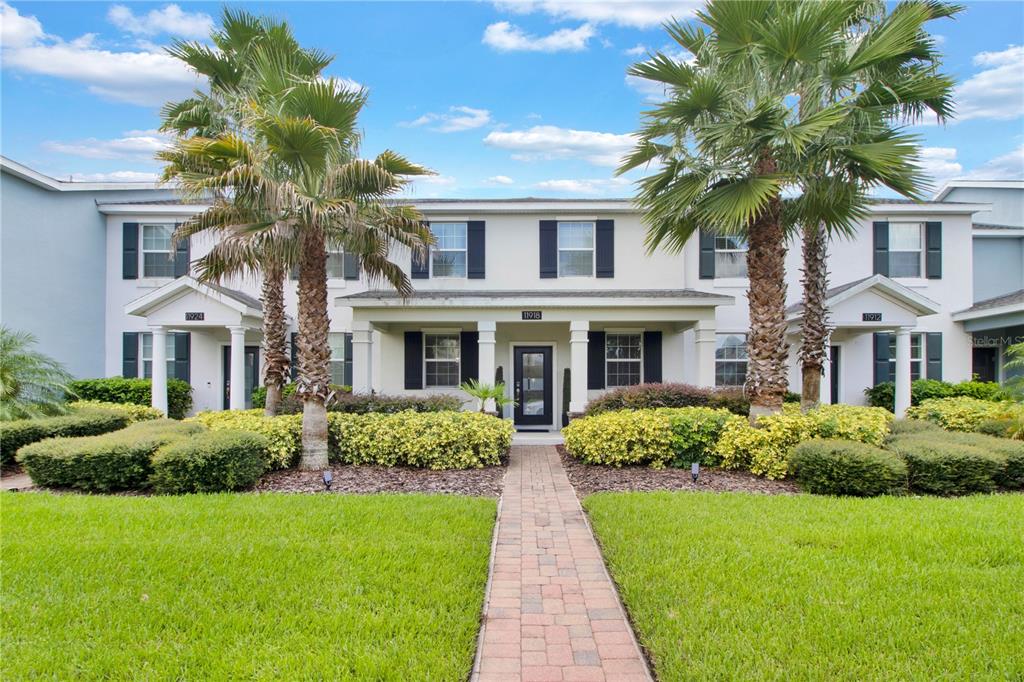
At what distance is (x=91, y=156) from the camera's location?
48.6ft

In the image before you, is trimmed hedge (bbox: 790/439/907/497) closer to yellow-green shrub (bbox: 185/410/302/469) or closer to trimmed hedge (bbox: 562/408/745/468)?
trimmed hedge (bbox: 562/408/745/468)

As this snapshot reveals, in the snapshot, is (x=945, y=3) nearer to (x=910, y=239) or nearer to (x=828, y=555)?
(x=910, y=239)

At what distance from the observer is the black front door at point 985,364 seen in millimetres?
15281

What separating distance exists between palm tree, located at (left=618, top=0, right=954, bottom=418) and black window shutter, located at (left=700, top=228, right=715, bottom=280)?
15.7 ft

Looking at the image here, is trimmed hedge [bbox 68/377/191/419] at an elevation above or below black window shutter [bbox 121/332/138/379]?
below

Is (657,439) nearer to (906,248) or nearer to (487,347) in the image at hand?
(487,347)

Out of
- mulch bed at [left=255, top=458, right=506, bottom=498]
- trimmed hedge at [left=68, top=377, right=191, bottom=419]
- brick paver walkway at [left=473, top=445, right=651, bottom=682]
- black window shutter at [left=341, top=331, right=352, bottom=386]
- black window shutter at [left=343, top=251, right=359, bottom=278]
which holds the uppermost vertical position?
black window shutter at [left=343, top=251, right=359, bottom=278]

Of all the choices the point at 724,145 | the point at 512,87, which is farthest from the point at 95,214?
the point at 724,145

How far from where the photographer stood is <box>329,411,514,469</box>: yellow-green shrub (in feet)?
29.6

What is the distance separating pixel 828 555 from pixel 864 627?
134 centimetres

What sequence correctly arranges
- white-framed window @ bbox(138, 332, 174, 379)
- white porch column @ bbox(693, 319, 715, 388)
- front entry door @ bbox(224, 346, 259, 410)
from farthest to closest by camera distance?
front entry door @ bbox(224, 346, 259, 410) < white-framed window @ bbox(138, 332, 174, 379) < white porch column @ bbox(693, 319, 715, 388)

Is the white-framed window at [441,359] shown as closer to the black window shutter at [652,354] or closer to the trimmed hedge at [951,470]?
the black window shutter at [652,354]

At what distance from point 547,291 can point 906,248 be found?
10.0m

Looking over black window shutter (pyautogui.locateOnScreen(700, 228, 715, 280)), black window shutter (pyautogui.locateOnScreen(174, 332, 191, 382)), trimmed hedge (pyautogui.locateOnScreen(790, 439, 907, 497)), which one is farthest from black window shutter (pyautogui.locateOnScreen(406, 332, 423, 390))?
trimmed hedge (pyautogui.locateOnScreen(790, 439, 907, 497))
